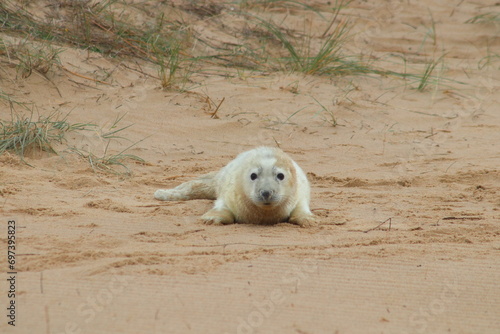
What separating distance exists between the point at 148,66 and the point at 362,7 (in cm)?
479

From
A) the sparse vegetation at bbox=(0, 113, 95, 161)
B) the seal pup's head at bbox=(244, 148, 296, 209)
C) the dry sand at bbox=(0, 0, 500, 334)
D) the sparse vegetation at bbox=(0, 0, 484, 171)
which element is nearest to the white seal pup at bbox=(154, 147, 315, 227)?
the seal pup's head at bbox=(244, 148, 296, 209)

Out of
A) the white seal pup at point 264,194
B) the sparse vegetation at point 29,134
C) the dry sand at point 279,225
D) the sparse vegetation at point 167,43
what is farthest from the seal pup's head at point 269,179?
the sparse vegetation at point 29,134

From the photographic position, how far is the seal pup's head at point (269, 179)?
544cm

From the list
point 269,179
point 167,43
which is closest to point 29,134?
point 269,179

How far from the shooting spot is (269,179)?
219 inches

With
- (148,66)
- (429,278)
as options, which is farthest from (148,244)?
(148,66)

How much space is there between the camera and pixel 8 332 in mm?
3400

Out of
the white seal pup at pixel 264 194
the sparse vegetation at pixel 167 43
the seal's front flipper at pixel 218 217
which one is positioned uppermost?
the sparse vegetation at pixel 167 43

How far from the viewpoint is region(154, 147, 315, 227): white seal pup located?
550 centimetres

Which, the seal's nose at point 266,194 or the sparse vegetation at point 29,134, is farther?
the sparse vegetation at point 29,134

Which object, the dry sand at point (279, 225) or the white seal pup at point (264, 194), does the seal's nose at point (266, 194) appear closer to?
the white seal pup at point (264, 194)

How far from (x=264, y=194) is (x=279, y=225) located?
38 cm

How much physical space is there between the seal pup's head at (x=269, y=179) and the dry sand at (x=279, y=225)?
241 millimetres

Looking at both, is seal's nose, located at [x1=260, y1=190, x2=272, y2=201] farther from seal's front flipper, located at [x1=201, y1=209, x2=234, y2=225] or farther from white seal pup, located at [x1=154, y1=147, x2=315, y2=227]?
seal's front flipper, located at [x1=201, y1=209, x2=234, y2=225]
